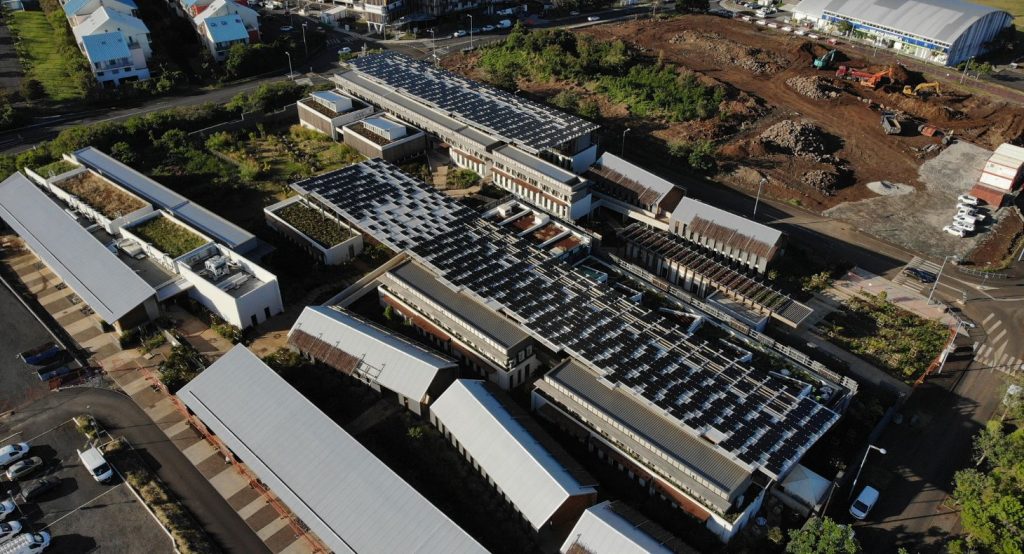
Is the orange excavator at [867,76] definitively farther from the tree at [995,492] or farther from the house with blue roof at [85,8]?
the house with blue roof at [85,8]

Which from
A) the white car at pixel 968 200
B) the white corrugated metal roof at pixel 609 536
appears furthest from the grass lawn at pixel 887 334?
the white corrugated metal roof at pixel 609 536

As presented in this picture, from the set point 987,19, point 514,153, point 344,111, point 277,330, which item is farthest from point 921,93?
point 277,330

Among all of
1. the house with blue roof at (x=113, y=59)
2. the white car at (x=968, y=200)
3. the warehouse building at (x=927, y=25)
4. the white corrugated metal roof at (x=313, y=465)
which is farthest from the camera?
the warehouse building at (x=927, y=25)

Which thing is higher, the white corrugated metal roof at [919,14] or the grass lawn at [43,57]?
the white corrugated metal roof at [919,14]

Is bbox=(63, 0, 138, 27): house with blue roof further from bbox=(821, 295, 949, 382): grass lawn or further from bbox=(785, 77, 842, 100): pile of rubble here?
bbox=(821, 295, 949, 382): grass lawn

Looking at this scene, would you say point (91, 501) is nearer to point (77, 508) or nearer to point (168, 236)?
point (77, 508)
